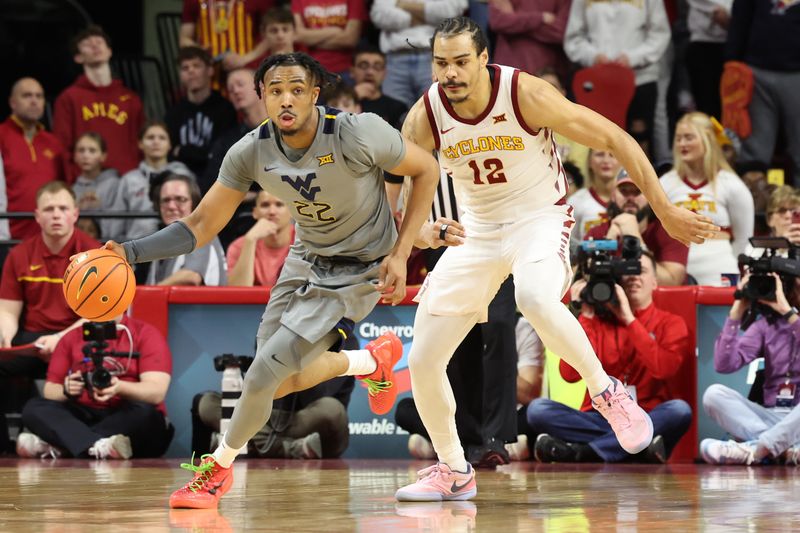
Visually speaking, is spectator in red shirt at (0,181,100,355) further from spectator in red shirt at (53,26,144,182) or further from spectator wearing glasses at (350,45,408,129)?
spectator wearing glasses at (350,45,408,129)

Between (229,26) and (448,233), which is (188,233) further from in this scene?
(229,26)

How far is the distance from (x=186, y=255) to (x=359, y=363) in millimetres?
3492

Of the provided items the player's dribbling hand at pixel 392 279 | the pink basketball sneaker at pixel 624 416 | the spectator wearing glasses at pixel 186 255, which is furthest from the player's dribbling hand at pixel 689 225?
the spectator wearing glasses at pixel 186 255

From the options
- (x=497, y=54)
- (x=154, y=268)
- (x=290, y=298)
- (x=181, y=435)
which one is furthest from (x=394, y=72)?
(x=290, y=298)

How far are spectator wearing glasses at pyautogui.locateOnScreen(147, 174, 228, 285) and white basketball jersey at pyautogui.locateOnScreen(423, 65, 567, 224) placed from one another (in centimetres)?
386

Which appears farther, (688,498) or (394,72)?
(394,72)

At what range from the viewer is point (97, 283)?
214 inches

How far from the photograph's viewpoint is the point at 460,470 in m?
5.95

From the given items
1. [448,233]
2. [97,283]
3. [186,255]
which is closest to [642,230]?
[186,255]

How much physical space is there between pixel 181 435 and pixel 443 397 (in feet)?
12.0

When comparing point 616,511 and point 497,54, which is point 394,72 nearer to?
point 497,54

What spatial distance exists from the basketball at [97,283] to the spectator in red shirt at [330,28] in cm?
644

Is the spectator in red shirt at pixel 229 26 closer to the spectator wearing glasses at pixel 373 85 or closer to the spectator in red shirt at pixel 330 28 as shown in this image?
the spectator in red shirt at pixel 330 28

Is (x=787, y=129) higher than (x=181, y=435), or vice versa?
(x=787, y=129)
